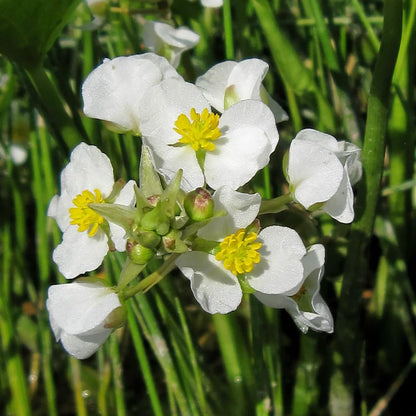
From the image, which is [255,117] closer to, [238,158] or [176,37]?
[238,158]

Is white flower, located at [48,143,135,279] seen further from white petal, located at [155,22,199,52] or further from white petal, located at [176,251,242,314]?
white petal, located at [155,22,199,52]

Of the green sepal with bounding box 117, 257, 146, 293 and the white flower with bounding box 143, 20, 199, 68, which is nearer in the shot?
the green sepal with bounding box 117, 257, 146, 293

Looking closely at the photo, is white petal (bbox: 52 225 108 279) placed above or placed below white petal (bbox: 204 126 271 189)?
below

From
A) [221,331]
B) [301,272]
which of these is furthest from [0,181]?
[301,272]

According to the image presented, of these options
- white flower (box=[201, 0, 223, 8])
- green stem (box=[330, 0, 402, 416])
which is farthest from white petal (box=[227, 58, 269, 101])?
white flower (box=[201, 0, 223, 8])

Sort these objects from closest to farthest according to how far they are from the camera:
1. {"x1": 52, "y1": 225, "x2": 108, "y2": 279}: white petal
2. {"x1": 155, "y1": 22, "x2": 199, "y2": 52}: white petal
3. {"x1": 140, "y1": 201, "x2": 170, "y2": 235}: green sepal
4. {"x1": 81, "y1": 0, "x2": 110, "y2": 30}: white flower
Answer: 1. {"x1": 140, "y1": 201, "x2": 170, "y2": 235}: green sepal
2. {"x1": 52, "y1": 225, "x2": 108, "y2": 279}: white petal
3. {"x1": 155, "y1": 22, "x2": 199, "y2": 52}: white petal
4. {"x1": 81, "y1": 0, "x2": 110, "y2": 30}: white flower

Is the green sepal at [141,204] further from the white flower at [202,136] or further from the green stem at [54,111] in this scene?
the green stem at [54,111]
